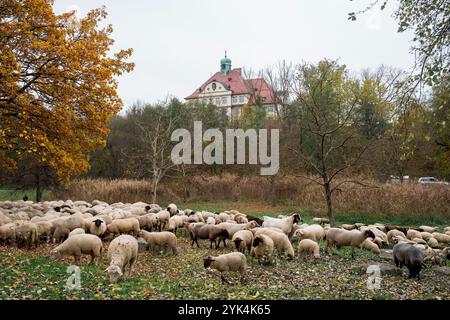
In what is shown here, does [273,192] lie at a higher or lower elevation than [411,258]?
higher

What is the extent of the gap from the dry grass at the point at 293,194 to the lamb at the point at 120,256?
13433mm

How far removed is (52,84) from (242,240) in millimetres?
9547

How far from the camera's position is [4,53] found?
1320 centimetres

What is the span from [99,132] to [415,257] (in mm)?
12904

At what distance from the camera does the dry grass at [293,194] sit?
23.8 meters

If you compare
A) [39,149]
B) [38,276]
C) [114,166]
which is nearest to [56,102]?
[39,149]

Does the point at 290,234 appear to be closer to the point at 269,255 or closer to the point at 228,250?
the point at 228,250

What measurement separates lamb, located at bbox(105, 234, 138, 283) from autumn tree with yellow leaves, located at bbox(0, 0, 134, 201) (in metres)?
6.11

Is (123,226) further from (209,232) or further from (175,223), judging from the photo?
(175,223)

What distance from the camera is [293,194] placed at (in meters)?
32.0

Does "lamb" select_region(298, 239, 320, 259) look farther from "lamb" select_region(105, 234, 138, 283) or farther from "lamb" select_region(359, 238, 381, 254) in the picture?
"lamb" select_region(105, 234, 138, 283)

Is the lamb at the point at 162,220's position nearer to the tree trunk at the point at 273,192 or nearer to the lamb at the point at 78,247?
the lamb at the point at 78,247

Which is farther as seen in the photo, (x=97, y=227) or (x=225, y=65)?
(x=225, y=65)

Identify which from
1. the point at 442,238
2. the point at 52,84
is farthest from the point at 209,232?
the point at 442,238
